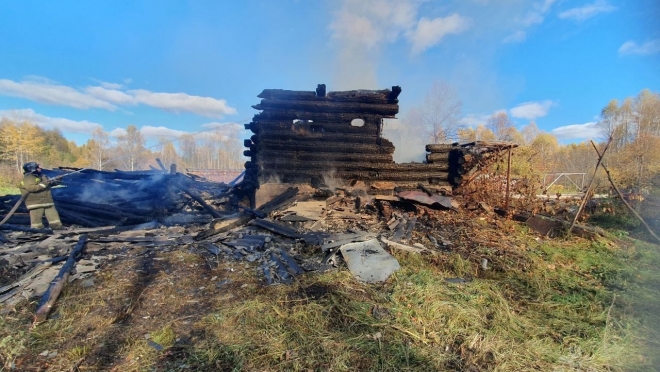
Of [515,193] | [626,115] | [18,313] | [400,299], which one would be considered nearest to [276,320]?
[400,299]

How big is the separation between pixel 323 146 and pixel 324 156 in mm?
343

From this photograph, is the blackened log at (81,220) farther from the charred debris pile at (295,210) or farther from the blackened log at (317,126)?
the blackened log at (317,126)

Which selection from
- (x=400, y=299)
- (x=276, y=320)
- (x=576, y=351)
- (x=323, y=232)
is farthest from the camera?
(x=323, y=232)

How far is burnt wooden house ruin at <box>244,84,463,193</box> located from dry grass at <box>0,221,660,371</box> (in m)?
5.28

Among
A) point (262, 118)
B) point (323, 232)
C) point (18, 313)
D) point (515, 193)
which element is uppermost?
point (262, 118)

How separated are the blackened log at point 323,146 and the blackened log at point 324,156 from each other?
0.11 metres

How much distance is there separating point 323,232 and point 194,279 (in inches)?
112

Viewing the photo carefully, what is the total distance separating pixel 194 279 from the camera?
15.0 feet

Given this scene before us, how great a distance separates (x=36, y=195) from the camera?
Result: 25.0 ft

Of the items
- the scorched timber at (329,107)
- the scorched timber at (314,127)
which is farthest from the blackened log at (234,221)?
the scorched timber at (329,107)

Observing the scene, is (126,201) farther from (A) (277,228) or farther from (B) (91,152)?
(B) (91,152)

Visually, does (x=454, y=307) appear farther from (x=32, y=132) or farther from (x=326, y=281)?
(x=32, y=132)

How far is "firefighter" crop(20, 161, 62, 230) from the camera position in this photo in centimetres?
743

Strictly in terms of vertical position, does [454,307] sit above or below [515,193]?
below
